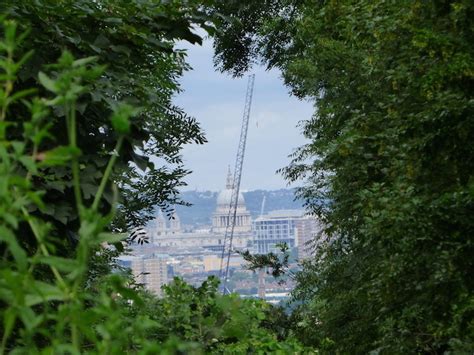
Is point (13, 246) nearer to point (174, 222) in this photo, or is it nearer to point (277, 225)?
point (174, 222)

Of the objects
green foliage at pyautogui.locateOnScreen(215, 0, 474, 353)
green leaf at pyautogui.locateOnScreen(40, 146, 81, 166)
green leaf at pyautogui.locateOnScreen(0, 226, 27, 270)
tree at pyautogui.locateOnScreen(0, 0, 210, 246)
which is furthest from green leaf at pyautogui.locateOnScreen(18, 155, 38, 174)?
green foliage at pyautogui.locateOnScreen(215, 0, 474, 353)

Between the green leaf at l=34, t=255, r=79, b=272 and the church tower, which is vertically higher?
the church tower

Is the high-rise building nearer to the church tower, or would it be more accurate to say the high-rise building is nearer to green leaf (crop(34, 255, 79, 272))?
the church tower

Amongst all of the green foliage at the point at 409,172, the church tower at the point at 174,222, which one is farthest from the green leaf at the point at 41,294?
the church tower at the point at 174,222

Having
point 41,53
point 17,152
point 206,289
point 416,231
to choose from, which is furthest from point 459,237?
point 17,152

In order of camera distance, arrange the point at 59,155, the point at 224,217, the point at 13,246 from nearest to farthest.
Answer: the point at 13,246 < the point at 59,155 < the point at 224,217

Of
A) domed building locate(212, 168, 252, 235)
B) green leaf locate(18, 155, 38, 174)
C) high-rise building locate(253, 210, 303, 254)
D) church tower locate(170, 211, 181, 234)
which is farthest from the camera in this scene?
high-rise building locate(253, 210, 303, 254)

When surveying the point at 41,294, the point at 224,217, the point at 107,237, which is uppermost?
the point at 224,217

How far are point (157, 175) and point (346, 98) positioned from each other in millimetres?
3130

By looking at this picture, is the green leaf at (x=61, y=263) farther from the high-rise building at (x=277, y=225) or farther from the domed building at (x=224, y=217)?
the domed building at (x=224, y=217)

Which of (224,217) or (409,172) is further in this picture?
(224,217)

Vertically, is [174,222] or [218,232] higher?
[218,232]

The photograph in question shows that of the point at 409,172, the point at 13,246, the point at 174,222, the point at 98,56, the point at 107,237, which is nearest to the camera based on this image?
the point at 13,246

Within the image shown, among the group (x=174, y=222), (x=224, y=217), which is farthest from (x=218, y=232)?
(x=174, y=222)
